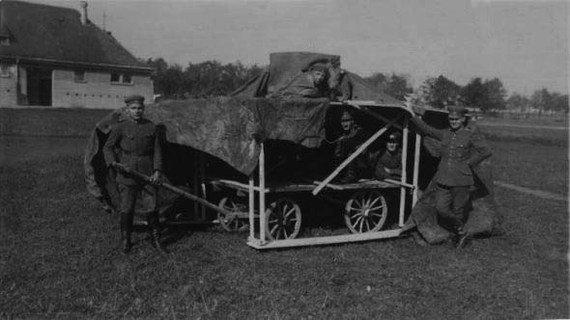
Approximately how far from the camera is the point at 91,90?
40344 mm

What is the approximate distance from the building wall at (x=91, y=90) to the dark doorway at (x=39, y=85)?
0.79 m

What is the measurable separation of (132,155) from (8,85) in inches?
1294

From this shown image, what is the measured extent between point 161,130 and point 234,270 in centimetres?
259

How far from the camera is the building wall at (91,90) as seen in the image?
38531 mm

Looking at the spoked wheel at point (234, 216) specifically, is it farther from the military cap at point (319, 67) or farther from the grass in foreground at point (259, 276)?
the military cap at point (319, 67)

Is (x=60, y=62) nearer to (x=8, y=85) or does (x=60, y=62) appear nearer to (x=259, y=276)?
(x=8, y=85)

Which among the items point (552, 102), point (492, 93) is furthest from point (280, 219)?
point (552, 102)

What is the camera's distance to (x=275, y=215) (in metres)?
8.66

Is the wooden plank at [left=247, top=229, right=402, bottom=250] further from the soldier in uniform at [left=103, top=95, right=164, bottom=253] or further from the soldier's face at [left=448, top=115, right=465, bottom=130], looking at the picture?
the soldier's face at [left=448, top=115, right=465, bottom=130]

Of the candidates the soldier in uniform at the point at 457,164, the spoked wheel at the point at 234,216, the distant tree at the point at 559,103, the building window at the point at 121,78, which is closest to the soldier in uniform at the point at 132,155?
the spoked wheel at the point at 234,216

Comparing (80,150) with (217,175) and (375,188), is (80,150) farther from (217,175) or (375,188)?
(375,188)

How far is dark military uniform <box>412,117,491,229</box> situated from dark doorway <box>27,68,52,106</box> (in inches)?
1395

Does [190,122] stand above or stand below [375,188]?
above

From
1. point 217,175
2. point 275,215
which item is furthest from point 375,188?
point 217,175
